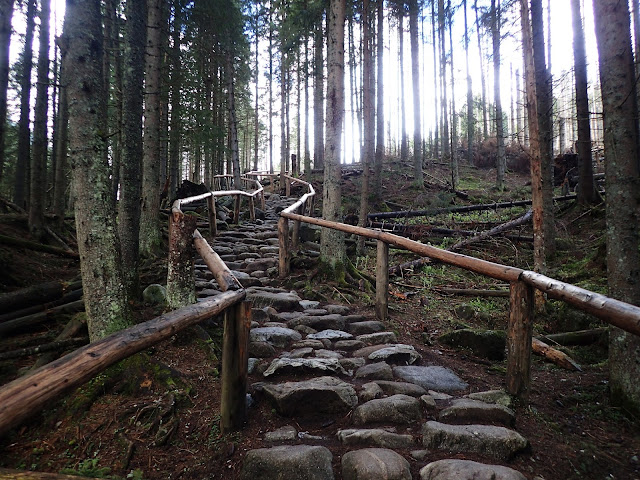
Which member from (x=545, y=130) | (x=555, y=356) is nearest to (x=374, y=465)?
(x=555, y=356)

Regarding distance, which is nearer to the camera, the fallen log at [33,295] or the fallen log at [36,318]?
the fallen log at [36,318]

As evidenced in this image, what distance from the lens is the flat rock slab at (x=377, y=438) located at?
2.24 m

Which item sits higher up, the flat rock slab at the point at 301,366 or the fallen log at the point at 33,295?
the fallen log at the point at 33,295

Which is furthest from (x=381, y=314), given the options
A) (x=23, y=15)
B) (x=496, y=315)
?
(x=23, y=15)

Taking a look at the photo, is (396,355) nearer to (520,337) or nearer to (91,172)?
(520,337)

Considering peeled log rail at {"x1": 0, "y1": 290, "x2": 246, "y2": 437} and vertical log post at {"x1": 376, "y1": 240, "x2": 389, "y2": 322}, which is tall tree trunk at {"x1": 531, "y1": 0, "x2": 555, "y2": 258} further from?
peeled log rail at {"x1": 0, "y1": 290, "x2": 246, "y2": 437}

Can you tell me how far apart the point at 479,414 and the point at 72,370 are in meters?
2.49

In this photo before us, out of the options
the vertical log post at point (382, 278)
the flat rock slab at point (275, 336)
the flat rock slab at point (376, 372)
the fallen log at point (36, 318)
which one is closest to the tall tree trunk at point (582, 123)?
the vertical log post at point (382, 278)

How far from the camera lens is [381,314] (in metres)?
4.73

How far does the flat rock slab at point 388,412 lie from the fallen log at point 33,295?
14.7ft

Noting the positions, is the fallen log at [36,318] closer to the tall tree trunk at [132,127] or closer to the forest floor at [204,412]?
the forest floor at [204,412]

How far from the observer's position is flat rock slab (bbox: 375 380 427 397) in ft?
9.48

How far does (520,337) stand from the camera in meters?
2.67

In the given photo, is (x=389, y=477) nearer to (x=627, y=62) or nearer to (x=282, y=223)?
(x=627, y=62)
